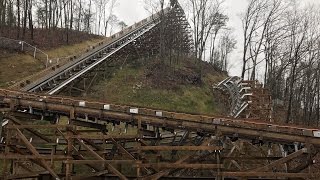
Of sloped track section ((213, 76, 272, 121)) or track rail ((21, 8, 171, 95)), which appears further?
sloped track section ((213, 76, 272, 121))

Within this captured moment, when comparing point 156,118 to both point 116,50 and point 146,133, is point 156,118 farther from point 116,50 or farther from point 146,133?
point 116,50

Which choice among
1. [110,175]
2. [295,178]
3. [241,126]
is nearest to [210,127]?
[241,126]

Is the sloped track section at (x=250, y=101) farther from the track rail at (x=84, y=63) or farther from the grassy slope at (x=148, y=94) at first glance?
the track rail at (x=84, y=63)

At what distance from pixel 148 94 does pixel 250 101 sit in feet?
28.7

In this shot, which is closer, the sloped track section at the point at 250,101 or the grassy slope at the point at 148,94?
the sloped track section at the point at 250,101

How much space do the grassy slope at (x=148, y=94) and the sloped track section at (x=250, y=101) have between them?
2592mm

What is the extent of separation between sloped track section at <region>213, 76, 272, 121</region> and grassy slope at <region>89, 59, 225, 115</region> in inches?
102

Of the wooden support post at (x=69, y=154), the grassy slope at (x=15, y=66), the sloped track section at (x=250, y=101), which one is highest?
the grassy slope at (x=15, y=66)

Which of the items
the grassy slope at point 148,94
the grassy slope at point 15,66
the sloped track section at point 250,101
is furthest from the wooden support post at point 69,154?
the grassy slope at point 15,66

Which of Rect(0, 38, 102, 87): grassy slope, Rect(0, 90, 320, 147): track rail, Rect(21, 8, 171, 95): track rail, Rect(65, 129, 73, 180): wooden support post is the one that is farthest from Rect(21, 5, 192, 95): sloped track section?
Rect(65, 129, 73, 180): wooden support post

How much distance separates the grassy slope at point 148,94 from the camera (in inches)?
1256

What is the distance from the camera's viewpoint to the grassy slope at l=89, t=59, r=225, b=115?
31906mm

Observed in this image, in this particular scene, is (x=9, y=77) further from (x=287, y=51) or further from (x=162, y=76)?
(x=287, y=51)

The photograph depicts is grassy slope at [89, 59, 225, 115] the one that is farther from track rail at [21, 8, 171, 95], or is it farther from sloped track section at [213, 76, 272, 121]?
sloped track section at [213, 76, 272, 121]
